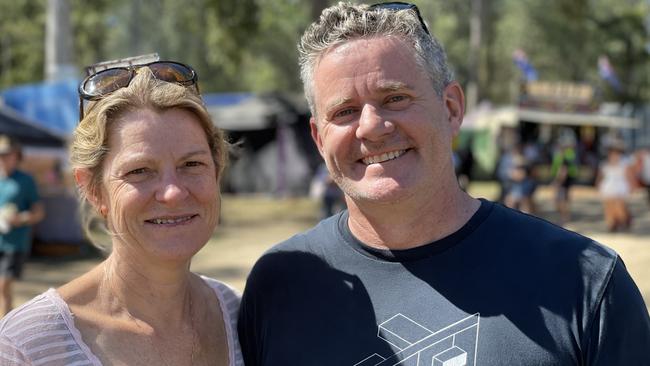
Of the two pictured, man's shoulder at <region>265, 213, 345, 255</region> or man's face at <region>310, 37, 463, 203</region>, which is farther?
man's shoulder at <region>265, 213, 345, 255</region>

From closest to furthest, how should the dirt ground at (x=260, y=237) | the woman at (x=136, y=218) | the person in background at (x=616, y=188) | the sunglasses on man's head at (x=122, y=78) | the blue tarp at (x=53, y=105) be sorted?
1. the woman at (x=136, y=218)
2. the sunglasses on man's head at (x=122, y=78)
3. the dirt ground at (x=260, y=237)
4. the blue tarp at (x=53, y=105)
5. the person in background at (x=616, y=188)

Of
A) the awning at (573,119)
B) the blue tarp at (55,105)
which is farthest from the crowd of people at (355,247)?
the awning at (573,119)

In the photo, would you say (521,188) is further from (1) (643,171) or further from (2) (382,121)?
(2) (382,121)

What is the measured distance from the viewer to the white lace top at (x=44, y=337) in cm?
195

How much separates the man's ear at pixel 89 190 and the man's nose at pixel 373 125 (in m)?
0.82

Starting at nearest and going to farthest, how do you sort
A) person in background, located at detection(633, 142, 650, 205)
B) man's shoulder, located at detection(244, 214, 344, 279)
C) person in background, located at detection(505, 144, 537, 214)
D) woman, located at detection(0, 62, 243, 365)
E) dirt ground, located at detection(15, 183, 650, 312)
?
woman, located at detection(0, 62, 243, 365) < man's shoulder, located at detection(244, 214, 344, 279) < dirt ground, located at detection(15, 183, 650, 312) < person in background, located at detection(505, 144, 537, 214) < person in background, located at detection(633, 142, 650, 205)

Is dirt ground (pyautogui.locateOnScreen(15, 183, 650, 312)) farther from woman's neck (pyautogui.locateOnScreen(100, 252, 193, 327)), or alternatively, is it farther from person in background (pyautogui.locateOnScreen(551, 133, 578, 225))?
woman's neck (pyautogui.locateOnScreen(100, 252, 193, 327))

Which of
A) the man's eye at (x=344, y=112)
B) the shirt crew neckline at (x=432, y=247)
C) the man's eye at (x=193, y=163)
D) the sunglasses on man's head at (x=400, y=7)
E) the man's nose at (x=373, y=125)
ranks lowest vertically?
the shirt crew neckline at (x=432, y=247)

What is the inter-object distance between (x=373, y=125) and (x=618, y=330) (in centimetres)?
86

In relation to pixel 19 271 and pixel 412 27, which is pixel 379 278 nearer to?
pixel 412 27

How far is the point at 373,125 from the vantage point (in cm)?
208

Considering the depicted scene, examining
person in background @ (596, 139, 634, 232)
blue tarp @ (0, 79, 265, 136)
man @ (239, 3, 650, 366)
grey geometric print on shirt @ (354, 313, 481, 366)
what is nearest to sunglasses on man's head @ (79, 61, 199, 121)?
man @ (239, 3, 650, 366)

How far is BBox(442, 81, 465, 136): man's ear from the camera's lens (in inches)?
88.9

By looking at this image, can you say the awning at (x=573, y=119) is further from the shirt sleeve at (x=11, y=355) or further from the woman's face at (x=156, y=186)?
the shirt sleeve at (x=11, y=355)
